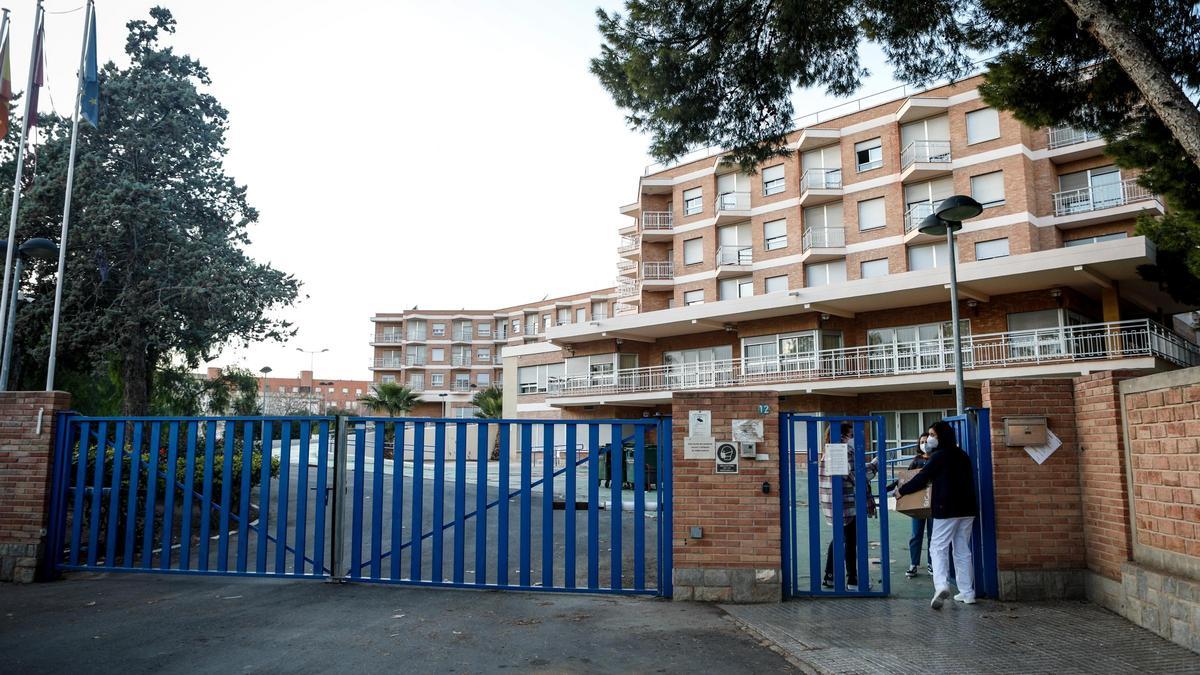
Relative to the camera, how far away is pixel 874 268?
30.9 meters

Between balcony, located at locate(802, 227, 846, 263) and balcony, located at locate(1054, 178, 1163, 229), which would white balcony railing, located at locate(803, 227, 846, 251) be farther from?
balcony, located at locate(1054, 178, 1163, 229)

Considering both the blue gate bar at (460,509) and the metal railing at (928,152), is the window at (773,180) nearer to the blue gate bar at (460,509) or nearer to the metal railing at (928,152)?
the metal railing at (928,152)

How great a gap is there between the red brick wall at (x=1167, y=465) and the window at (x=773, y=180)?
2916cm

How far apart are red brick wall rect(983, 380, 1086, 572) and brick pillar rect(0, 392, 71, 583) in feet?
32.9

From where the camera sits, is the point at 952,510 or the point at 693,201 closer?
the point at 952,510

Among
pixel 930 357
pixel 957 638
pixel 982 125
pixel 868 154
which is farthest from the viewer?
pixel 868 154

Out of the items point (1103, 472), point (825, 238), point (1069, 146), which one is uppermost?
point (1069, 146)

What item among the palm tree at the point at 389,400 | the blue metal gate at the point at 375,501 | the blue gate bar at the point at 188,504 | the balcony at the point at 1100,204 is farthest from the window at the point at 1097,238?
the palm tree at the point at 389,400

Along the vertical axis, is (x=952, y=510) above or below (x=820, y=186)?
below

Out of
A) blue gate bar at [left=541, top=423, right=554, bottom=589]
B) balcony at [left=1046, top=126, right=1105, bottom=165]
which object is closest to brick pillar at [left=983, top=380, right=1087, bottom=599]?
blue gate bar at [left=541, top=423, right=554, bottom=589]

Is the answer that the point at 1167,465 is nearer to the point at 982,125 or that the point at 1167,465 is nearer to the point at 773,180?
the point at 982,125

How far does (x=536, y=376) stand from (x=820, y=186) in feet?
56.3

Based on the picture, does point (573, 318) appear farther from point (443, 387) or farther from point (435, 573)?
point (435, 573)

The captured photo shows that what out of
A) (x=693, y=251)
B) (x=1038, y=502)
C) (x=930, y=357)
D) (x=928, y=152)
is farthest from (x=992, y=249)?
(x=1038, y=502)
